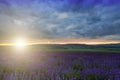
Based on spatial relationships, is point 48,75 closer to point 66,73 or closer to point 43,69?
point 66,73

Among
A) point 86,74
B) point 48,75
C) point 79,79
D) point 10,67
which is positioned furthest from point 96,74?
point 10,67

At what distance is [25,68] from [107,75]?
300 cm

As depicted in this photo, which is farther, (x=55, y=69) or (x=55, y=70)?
(x=55, y=69)

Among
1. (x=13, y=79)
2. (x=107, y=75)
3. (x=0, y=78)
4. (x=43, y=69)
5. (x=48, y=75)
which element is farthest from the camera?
(x=43, y=69)

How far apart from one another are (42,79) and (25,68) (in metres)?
2.23

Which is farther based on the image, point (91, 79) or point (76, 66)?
point (76, 66)

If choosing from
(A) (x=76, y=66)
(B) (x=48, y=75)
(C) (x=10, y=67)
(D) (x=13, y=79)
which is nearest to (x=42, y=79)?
(B) (x=48, y=75)

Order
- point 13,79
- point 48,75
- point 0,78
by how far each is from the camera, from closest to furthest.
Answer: point 13,79 < point 0,78 < point 48,75

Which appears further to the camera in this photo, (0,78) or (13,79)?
(0,78)

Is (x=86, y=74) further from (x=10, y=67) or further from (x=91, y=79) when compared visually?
(x=10, y=67)

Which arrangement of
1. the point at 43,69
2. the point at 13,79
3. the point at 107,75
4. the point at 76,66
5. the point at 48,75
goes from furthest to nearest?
the point at 76,66 < the point at 43,69 < the point at 107,75 < the point at 48,75 < the point at 13,79

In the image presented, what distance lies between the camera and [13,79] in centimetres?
459

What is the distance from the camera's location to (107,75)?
631 centimetres

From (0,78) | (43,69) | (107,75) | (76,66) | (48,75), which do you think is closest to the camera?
(0,78)
